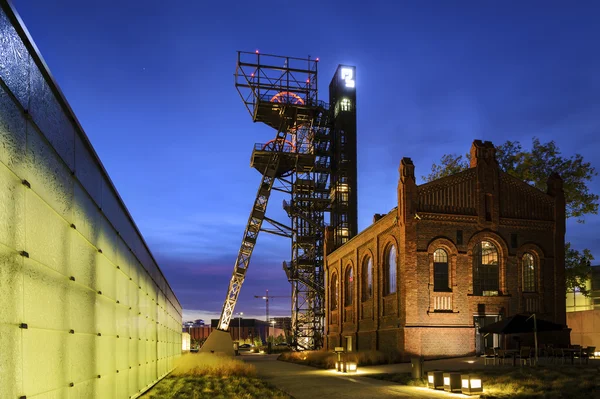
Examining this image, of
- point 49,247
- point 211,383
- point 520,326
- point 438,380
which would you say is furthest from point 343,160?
point 49,247

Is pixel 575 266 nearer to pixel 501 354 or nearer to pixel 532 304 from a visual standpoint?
pixel 532 304

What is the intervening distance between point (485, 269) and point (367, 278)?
33.0 feet

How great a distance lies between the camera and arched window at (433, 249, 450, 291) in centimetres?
→ 3403

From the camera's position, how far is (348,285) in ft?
A: 158

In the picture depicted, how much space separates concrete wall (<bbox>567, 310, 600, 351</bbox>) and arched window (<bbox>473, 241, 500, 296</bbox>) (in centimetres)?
1173

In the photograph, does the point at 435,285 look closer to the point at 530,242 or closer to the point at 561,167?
the point at 530,242

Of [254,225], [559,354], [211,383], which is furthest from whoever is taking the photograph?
[254,225]

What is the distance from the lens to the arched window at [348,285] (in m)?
47.3

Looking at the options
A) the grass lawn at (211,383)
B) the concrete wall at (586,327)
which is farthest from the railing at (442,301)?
the concrete wall at (586,327)

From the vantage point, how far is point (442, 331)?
33.0 metres

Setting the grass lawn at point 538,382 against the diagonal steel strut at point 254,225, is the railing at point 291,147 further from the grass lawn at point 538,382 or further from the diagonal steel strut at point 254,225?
the grass lawn at point 538,382

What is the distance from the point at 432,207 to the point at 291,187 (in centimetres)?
3005

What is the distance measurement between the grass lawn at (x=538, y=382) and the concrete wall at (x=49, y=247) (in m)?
11.5

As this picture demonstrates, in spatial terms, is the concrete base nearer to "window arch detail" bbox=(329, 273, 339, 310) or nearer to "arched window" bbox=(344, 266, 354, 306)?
"arched window" bbox=(344, 266, 354, 306)
